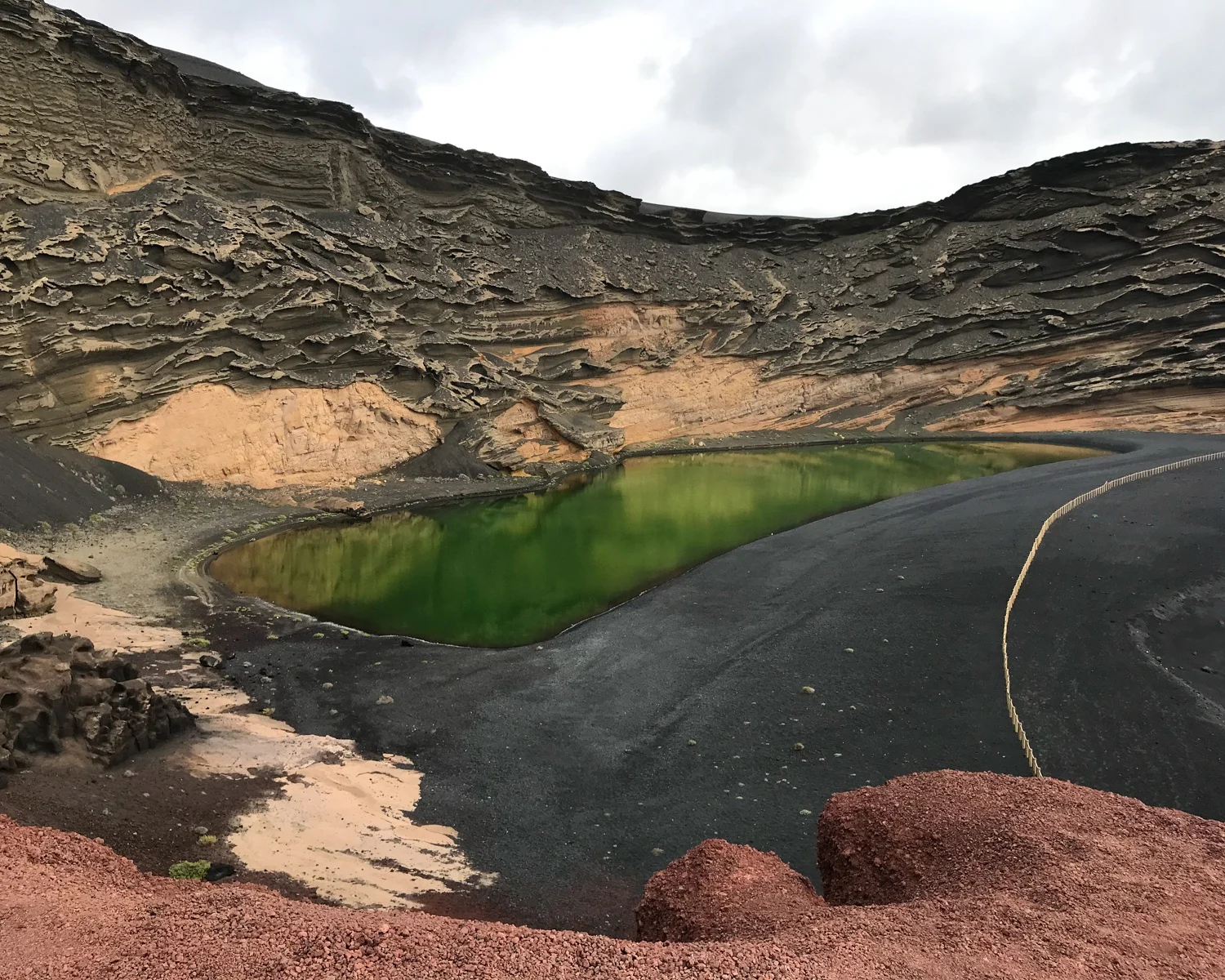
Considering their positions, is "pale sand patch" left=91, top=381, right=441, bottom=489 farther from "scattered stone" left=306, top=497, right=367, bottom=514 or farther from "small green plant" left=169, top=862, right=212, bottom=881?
"small green plant" left=169, top=862, right=212, bottom=881

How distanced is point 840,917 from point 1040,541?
14189 mm

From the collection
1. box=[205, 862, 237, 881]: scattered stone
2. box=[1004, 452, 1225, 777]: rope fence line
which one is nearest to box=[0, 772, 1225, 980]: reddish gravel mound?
box=[205, 862, 237, 881]: scattered stone

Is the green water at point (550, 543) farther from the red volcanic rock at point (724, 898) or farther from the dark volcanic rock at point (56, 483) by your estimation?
the red volcanic rock at point (724, 898)

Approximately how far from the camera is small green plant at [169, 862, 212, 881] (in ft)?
21.4

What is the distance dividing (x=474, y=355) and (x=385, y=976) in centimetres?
3205

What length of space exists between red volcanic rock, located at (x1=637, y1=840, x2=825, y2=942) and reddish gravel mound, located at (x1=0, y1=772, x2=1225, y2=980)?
0.02 meters

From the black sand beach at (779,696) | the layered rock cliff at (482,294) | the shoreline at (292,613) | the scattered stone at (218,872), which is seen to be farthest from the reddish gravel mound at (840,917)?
the layered rock cliff at (482,294)

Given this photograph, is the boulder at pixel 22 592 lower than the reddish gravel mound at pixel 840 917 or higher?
lower

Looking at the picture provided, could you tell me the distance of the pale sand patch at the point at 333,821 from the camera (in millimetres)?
6941

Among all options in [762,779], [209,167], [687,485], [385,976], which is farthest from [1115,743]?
[209,167]

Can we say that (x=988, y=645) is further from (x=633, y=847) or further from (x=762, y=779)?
(x=633, y=847)

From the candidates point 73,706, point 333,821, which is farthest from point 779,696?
point 73,706

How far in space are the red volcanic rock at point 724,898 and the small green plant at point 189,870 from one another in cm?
445

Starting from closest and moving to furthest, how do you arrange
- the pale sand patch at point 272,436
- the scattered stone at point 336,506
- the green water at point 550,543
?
the green water at point 550,543 → the pale sand patch at point 272,436 → the scattered stone at point 336,506
